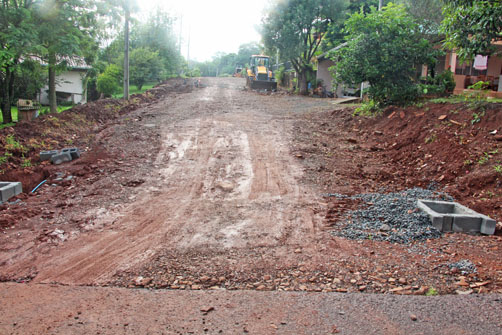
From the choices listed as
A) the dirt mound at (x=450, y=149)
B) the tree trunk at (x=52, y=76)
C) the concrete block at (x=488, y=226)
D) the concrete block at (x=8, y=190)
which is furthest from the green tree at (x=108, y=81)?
the concrete block at (x=488, y=226)

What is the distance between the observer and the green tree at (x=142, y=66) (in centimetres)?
3359

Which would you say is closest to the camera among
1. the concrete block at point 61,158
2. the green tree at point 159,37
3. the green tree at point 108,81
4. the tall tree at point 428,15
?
the concrete block at point 61,158

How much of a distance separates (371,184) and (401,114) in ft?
16.0

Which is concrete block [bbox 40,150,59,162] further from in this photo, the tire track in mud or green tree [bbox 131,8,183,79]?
green tree [bbox 131,8,183,79]

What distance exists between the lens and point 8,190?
7.33 metres

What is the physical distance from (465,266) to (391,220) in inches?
60.4

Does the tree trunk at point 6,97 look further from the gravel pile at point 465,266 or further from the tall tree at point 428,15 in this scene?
the gravel pile at point 465,266

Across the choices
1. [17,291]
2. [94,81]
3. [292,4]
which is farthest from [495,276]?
[94,81]

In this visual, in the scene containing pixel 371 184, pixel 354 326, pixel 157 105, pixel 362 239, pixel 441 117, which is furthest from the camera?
pixel 157 105

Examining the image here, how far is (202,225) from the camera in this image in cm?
620

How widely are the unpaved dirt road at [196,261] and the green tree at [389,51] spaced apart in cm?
540

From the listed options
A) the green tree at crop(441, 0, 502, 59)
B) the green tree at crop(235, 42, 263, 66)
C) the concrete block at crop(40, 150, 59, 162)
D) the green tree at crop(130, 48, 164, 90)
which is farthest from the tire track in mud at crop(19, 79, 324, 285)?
the green tree at crop(235, 42, 263, 66)

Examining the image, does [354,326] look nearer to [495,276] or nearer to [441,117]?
[495,276]

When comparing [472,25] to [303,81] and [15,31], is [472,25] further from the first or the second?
[303,81]
